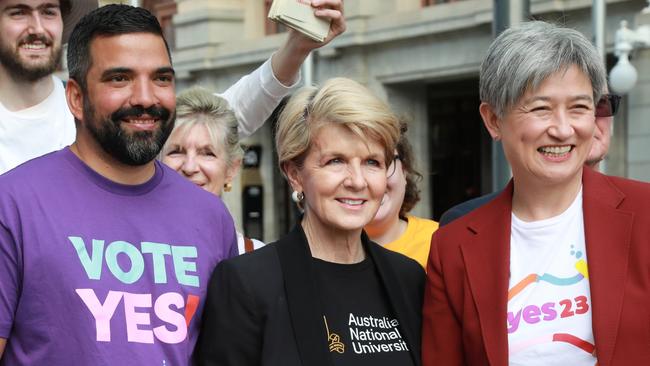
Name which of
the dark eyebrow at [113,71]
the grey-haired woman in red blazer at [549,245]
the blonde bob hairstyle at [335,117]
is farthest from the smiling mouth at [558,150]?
the dark eyebrow at [113,71]

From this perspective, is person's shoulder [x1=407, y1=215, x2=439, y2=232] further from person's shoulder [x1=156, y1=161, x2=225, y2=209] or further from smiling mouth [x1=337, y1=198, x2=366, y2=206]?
person's shoulder [x1=156, y1=161, x2=225, y2=209]

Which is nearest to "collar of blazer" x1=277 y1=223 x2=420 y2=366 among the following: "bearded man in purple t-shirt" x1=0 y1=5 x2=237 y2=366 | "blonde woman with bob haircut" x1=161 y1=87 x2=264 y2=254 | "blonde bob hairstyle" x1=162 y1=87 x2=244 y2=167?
"bearded man in purple t-shirt" x1=0 y1=5 x2=237 y2=366

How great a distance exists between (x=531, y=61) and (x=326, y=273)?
98cm

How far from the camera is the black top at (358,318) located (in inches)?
123

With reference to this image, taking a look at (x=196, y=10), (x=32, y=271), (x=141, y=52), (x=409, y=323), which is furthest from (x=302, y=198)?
(x=196, y=10)

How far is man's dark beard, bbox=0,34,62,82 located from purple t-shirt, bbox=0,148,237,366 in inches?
41.2

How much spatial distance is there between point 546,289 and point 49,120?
2.09 metres

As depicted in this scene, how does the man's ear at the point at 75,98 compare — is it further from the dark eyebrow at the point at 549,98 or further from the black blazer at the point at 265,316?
the dark eyebrow at the point at 549,98

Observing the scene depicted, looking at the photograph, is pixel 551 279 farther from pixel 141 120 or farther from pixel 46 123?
pixel 46 123

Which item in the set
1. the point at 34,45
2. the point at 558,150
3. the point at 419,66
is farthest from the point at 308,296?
the point at 419,66

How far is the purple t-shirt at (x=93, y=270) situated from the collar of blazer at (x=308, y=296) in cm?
29

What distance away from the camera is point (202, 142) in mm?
4270

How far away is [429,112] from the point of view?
17719 millimetres

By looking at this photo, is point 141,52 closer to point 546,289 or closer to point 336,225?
point 336,225
